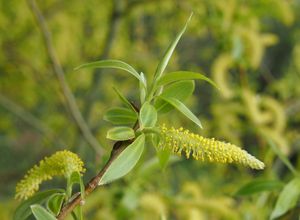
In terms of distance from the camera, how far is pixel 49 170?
0.65 meters

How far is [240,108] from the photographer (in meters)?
2.47

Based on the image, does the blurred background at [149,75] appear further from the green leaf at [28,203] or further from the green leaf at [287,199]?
the green leaf at [28,203]

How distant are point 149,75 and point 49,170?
2.48 m

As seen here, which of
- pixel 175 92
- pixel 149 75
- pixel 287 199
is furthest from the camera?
pixel 149 75

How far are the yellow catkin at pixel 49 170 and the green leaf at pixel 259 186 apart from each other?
44 centimetres

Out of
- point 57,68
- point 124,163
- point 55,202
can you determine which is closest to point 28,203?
point 55,202

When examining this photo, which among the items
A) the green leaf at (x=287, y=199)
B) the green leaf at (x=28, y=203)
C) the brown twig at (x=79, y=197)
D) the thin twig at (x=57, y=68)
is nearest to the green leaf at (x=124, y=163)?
the brown twig at (x=79, y=197)

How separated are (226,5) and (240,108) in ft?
1.72

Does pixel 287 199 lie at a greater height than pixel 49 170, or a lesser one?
lesser

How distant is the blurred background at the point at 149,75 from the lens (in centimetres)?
155

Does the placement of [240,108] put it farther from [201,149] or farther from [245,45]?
[201,149]

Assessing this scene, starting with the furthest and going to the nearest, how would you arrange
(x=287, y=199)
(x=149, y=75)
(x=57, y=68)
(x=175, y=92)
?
(x=149, y=75) < (x=57, y=68) < (x=287, y=199) < (x=175, y=92)

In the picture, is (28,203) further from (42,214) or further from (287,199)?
(287,199)

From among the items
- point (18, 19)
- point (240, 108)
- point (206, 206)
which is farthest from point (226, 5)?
point (18, 19)
